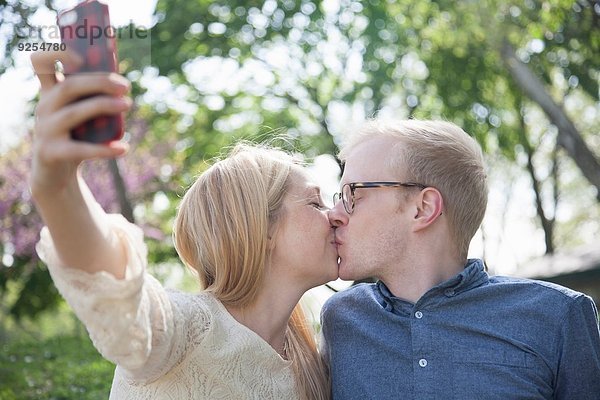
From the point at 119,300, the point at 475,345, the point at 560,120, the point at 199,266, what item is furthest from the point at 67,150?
the point at 560,120

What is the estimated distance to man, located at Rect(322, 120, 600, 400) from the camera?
300 cm

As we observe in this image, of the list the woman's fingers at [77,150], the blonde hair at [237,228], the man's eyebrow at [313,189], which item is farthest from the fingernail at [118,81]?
the man's eyebrow at [313,189]

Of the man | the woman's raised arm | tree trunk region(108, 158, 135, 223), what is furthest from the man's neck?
tree trunk region(108, 158, 135, 223)

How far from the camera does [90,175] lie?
12578 mm

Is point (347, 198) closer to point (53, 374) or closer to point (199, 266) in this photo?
point (199, 266)

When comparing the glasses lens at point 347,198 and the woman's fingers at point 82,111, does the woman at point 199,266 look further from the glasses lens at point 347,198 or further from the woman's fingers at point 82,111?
the glasses lens at point 347,198

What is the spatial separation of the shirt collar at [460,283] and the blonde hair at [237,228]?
0.39 meters

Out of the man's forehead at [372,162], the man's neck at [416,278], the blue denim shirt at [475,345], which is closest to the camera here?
the blue denim shirt at [475,345]

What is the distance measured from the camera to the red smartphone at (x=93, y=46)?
1733 mm

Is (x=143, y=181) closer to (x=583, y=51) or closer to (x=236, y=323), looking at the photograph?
(x=583, y=51)

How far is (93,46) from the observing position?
174cm

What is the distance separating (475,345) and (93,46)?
1845 mm

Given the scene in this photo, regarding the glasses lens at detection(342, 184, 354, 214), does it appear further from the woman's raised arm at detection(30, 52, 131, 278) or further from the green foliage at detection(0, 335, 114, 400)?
the green foliage at detection(0, 335, 114, 400)

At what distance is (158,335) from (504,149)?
1447cm
